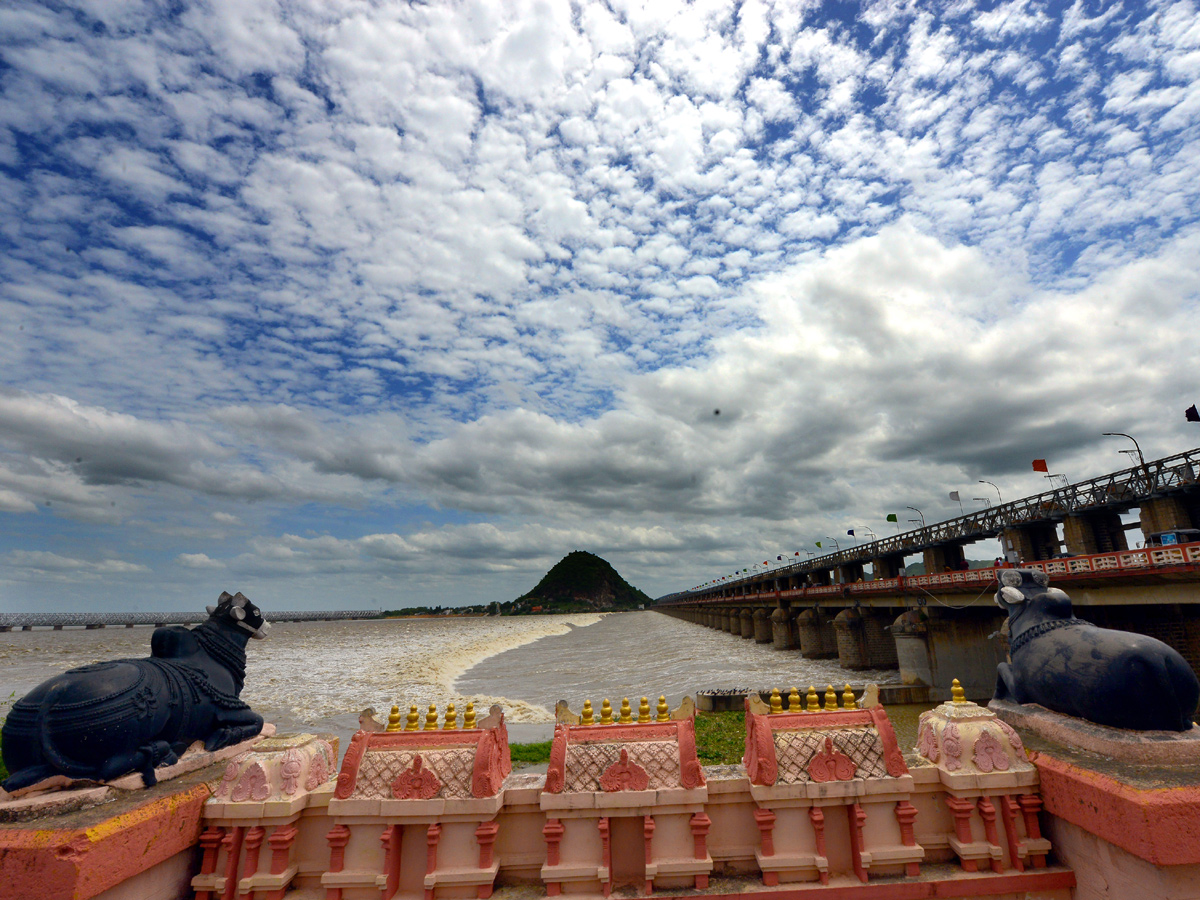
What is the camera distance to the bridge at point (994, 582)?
19922 millimetres

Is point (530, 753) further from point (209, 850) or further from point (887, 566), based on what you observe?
point (887, 566)

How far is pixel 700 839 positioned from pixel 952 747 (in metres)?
2.79

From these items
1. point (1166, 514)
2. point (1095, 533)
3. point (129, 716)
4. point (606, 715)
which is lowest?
point (606, 715)

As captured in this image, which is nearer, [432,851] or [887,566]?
[432,851]

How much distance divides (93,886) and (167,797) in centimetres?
84

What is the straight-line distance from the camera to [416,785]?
18.4 ft

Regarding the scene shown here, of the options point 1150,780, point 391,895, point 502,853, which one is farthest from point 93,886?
point 1150,780

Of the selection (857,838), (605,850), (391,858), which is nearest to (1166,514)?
(857,838)

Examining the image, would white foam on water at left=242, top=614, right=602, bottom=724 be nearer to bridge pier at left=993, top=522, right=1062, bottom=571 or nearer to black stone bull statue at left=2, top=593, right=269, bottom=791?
black stone bull statue at left=2, top=593, right=269, bottom=791

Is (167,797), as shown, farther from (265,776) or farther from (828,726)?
(828,726)

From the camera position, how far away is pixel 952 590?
29891 mm

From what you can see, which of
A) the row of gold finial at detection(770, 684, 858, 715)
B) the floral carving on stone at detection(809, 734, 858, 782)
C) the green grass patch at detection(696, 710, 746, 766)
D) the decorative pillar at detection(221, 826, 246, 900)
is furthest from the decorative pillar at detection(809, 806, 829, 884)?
the green grass patch at detection(696, 710, 746, 766)

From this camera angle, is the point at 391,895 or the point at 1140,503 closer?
the point at 391,895

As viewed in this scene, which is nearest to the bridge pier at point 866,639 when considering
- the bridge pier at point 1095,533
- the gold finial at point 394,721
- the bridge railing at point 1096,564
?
the bridge railing at point 1096,564
